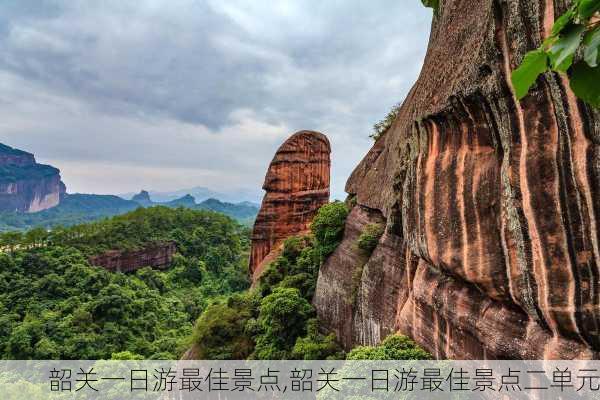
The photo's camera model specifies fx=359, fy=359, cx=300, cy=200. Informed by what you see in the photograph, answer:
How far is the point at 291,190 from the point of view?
2670 centimetres

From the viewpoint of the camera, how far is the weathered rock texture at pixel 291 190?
2647cm

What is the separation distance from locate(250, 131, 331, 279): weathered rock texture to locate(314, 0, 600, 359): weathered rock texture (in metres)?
15.8

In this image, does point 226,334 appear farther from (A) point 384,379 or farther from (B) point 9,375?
(B) point 9,375

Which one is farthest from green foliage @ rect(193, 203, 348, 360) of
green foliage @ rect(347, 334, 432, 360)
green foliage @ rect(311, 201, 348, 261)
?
green foliage @ rect(347, 334, 432, 360)

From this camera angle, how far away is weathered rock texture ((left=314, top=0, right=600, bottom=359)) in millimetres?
5328

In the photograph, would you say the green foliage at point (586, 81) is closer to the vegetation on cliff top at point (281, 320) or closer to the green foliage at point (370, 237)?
the green foliage at point (370, 237)

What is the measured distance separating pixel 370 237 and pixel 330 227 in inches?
143

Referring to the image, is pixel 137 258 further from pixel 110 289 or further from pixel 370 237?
pixel 370 237

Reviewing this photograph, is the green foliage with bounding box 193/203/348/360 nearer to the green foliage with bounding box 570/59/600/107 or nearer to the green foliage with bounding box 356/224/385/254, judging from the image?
the green foliage with bounding box 356/224/385/254

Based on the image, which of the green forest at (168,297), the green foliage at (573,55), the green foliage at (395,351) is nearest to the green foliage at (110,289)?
the green forest at (168,297)

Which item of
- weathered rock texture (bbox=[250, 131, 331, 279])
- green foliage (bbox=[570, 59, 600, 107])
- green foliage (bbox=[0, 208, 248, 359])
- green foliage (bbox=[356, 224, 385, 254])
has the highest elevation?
weathered rock texture (bbox=[250, 131, 331, 279])

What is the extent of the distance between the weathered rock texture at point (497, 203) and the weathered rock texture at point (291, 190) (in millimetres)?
15813

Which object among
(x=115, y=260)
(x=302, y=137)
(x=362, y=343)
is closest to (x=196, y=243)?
(x=115, y=260)

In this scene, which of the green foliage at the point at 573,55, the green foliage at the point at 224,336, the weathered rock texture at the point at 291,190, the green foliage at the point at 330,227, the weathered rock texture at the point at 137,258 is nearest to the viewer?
the green foliage at the point at 573,55
